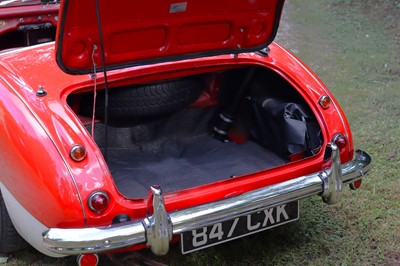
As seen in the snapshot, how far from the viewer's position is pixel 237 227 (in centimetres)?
312

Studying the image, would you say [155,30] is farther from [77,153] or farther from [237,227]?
[237,227]

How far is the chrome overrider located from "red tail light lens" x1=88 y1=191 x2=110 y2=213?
0.12 metres

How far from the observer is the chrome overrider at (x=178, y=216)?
271 centimetres

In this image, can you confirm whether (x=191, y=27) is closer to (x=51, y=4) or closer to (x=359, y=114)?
(x=51, y=4)

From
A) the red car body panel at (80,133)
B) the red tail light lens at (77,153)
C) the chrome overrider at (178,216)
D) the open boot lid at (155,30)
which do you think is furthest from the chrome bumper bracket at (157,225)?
the open boot lid at (155,30)

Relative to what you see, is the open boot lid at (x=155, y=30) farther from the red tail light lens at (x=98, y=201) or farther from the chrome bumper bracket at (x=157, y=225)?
the chrome bumper bracket at (x=157, y=225)

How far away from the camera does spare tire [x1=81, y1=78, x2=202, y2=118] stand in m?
3.59

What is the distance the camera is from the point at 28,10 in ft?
15.3

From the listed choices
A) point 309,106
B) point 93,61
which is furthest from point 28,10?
point 309,106

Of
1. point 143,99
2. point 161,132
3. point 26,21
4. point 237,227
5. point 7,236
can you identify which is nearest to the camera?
point 237,227

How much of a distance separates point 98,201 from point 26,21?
2.39 metres

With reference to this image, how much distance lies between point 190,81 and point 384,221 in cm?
158

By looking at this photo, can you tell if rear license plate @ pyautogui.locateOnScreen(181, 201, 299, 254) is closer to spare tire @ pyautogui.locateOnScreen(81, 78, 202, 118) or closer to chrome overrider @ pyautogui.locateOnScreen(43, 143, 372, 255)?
chrome overrider @ pyautogui.locateOnScreen(43, 143, 372, 255)

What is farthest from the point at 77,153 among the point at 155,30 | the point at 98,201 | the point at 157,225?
the point at 155,30
